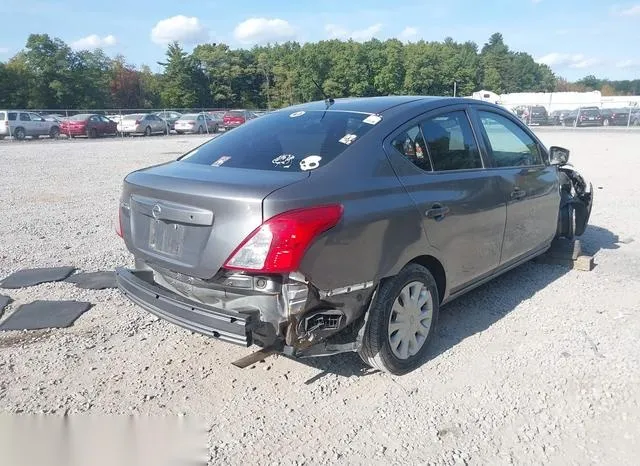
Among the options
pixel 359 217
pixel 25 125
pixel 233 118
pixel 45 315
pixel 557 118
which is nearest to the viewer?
pixel 359 217

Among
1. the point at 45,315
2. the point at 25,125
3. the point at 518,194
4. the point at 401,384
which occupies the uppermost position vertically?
the point at 25,125

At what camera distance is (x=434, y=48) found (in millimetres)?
98938

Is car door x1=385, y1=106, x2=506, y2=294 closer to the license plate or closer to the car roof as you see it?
the car roof

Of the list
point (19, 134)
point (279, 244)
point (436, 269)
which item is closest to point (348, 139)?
point (279, 244)

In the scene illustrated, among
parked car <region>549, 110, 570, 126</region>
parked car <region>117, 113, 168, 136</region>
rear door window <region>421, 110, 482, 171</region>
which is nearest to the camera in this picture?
rear door window <region>421, 110, 482, 171</region>

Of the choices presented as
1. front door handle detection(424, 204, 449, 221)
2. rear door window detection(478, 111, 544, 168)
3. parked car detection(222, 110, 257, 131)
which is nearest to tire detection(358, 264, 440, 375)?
front door handle detection(424, 204, 449, 221)

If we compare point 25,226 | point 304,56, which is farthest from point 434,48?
point 25,226

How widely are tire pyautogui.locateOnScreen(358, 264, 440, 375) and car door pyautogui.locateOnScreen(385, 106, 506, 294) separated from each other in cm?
26

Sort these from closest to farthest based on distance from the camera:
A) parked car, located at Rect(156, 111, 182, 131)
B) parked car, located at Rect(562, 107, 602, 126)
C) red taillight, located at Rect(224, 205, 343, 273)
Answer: red taillight, located at Rect(224, 205, 343, 273) < parked car, located at Rect(562, 107, 602, 126) < parked car, located at Rect(156, 111, 182, 131)

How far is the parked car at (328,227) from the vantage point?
9.19 ft

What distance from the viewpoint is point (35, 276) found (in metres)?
5.35

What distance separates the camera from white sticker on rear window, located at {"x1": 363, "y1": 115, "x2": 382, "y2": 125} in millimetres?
3516

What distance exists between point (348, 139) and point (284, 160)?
427 millimetres

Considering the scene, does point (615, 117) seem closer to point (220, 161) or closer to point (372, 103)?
point (372, 103)
